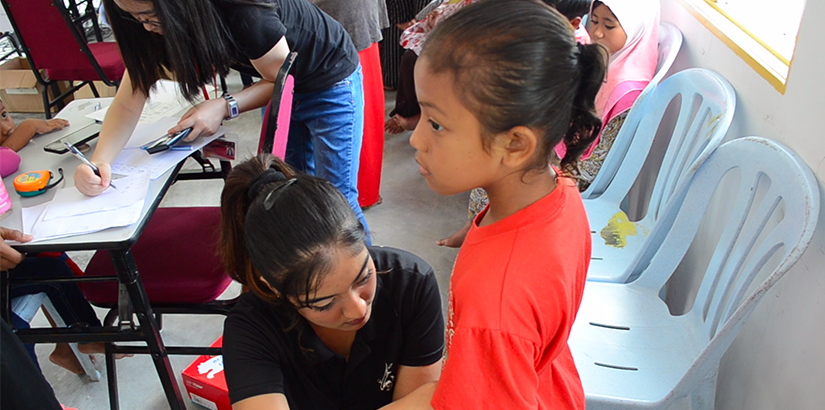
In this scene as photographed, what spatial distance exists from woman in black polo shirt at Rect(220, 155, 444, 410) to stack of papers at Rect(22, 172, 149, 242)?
37 cm

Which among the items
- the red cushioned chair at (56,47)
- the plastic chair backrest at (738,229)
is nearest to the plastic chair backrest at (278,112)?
the plastic chair backrest at (738,229)

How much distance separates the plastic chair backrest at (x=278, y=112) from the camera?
1.25 metres

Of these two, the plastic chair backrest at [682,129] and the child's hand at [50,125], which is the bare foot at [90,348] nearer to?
the child's hand at [50,125]

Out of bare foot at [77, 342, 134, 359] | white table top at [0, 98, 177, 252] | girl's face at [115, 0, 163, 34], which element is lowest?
bare foot at [77, 342, 134, 359]

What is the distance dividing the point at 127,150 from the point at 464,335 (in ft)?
4.14

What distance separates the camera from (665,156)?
165 centimetres

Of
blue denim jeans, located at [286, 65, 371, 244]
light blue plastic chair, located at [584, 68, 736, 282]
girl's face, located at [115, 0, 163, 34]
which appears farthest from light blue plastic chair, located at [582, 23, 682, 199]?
girl's face, located at [115, 0, 163, 34]

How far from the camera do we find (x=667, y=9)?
1.98 metres

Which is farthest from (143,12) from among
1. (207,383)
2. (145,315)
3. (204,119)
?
(207,383)

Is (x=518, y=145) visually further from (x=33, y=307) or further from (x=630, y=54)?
(x=33, y=307)

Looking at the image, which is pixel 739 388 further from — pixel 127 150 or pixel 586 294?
pixel 127 150

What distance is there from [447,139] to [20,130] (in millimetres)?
1510

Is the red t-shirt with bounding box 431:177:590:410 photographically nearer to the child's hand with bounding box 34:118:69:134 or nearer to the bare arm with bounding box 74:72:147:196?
the bare arm with bounding box 74:72:147:196

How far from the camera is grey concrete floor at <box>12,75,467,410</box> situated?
5.82ft
